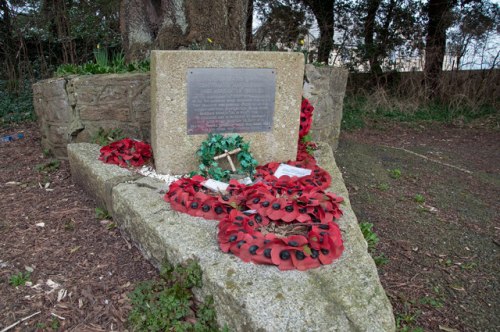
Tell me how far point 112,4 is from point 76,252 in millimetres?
6888

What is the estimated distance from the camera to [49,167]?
407cm

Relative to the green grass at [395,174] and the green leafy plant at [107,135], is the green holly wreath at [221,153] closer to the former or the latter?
the green leafy plant at [107,135]

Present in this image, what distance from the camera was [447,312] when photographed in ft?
7.09

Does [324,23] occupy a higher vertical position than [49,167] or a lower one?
higher

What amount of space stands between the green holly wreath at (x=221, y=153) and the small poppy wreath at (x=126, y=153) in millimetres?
537

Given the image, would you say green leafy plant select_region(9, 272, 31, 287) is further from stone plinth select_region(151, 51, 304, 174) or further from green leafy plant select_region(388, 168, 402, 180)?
green leafy plant select_region(388, 168, 402, 180)

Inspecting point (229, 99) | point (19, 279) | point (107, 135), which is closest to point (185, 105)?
point (229, 99)

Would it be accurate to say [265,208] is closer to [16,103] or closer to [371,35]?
[16,103]

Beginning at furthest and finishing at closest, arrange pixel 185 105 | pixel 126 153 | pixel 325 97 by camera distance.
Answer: pixel 325 97 < pixel 126 153 < pixel 185 105

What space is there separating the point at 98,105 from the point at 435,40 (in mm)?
7590

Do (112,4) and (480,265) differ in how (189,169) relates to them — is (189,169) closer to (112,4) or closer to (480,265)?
(480,265)

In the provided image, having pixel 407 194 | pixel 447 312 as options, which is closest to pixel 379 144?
pixel 407 194

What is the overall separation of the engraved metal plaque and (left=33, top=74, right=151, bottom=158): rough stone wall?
3.63ft

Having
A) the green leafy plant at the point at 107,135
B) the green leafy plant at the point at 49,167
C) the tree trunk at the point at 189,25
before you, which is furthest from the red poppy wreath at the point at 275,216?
the tree trunk at the point at 189,25
